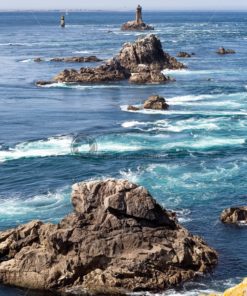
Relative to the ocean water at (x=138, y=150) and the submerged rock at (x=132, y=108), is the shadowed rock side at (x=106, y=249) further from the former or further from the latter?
the submerged rock at (x=132, y=108)

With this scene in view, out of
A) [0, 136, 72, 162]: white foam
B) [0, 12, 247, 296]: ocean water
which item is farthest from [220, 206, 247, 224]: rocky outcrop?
[0, 136, 72, 162]: white foam

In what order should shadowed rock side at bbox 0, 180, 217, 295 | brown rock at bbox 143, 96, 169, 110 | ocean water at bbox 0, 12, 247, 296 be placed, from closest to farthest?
shadowed rock side at bbox 0, 180, 217, 295, ocean water at bbox 0, 12, 247, 296, brown rock at bbox 143, 96, 169, 110

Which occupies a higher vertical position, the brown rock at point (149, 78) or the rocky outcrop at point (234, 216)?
the brown rock at point (149, 78)

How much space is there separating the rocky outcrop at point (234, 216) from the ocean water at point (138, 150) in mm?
1202

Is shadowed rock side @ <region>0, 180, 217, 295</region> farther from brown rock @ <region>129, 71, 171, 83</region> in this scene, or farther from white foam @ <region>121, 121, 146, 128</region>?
brown rock @ <region>129, 71, 171, 83</region>

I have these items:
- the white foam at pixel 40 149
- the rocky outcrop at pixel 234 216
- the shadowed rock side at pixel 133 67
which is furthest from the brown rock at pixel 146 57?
the rocky outcrop at pixel 234 216

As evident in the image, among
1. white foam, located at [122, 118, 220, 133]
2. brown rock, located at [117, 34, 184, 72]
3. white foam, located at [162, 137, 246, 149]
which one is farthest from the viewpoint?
brown rock, located at [117, 34, 184, 72]

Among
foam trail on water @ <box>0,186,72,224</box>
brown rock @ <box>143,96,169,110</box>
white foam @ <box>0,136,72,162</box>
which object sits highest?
brown rock @ <box>143,96,169,110</box>

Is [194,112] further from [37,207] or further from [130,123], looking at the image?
[37,207]

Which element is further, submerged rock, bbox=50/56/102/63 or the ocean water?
submerged rock, bbox=50/56/102/63

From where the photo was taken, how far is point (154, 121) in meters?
113

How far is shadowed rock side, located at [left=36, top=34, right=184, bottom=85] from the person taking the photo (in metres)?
158

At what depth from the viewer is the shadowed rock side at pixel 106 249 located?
5522 centimetres

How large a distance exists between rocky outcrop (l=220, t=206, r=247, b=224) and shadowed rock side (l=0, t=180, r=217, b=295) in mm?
8355
